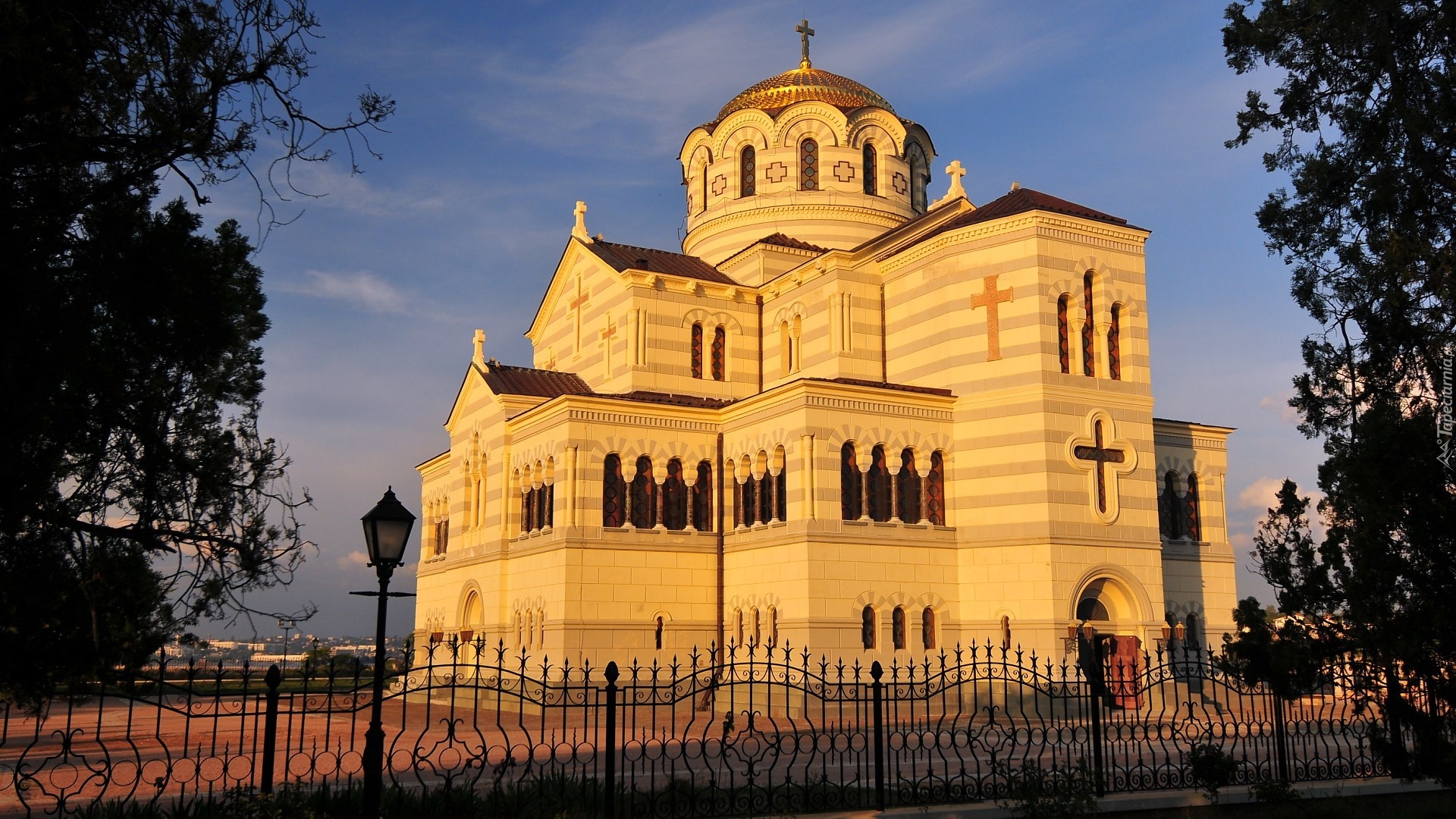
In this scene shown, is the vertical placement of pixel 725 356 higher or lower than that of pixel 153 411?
higher

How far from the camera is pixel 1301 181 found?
12.5 m

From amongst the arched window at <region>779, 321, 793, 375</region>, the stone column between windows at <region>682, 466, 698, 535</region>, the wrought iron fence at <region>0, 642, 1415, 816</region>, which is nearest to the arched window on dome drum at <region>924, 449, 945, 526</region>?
the wrought iron fence at <region>0, 642, 1415, 816</region>

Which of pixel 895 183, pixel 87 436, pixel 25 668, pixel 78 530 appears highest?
pixel 895 183

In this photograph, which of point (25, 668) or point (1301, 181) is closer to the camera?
point (25, 668)

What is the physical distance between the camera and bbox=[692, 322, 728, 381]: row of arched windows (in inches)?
1344

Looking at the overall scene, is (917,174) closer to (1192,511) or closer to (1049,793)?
(1192,511)

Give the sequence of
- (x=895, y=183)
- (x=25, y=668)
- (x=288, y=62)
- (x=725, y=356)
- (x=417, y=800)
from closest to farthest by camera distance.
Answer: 1. (x=25, y=668)
2. (x=288, y=62)
3. (x=417, y=800)
4. (x=725, y=356)
5. (x=895, y=183)

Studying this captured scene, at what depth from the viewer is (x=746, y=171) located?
38.9m

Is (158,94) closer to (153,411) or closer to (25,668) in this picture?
(153,411)

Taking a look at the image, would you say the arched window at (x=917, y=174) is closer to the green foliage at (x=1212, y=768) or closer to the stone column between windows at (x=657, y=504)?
the stone column between windows at (x=657, y=504)

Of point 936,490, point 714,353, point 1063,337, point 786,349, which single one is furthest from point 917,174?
point 936,490

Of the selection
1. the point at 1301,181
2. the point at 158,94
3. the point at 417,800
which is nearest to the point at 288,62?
the point at 158,94

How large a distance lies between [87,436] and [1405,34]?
12804mm

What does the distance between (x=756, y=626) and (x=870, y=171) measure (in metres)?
16.9
